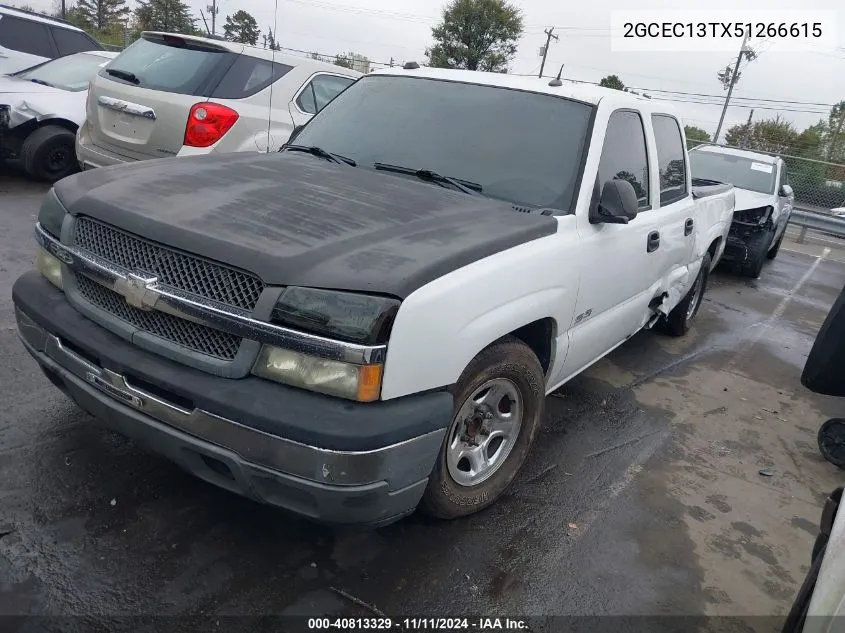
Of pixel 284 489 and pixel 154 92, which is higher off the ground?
pixel 154 92

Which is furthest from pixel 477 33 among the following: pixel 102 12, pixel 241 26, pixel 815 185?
pixel 102 12

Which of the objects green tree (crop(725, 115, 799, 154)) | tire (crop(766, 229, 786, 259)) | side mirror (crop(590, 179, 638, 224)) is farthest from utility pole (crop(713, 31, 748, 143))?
side mirror (crop(590, 179, 638, 224))

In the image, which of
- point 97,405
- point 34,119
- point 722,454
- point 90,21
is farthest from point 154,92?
point 90,21

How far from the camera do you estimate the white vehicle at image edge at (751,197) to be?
30.1 ft

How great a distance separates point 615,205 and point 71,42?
10.1 meters

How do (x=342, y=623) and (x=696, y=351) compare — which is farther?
(x=696, y=351)

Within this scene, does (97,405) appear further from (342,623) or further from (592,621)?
(592,621)

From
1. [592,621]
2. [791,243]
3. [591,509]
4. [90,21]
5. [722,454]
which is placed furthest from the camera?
[90,21]

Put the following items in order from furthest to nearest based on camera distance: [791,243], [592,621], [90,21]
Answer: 1. [90,21]
2. [791,243]
3. [592,621]

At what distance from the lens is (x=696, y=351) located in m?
6.09

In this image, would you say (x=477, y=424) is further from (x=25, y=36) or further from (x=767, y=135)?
(x=767, y=135)

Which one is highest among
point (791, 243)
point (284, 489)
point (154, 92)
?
point (154, 92)

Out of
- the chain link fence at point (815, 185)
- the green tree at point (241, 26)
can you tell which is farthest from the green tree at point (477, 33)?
the chain link fence at point (815, 185)

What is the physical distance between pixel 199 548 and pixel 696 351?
4.86 metres
